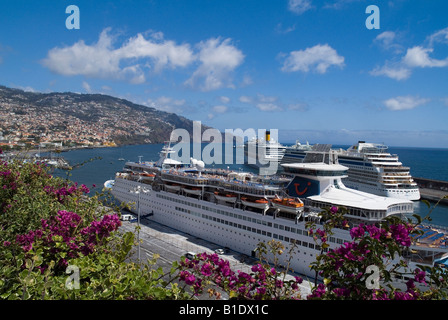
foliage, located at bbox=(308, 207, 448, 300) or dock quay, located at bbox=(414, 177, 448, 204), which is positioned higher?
foliage, located at bbox=(308, 207, 448, 300)

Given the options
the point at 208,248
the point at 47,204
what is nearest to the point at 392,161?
the point at 208,248

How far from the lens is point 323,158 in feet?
64.6

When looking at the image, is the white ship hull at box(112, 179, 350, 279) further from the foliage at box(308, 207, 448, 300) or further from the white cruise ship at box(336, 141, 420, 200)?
the white cruise ship at box(336, 141, 420, 200)

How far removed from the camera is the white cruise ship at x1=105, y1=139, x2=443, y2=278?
15297mm

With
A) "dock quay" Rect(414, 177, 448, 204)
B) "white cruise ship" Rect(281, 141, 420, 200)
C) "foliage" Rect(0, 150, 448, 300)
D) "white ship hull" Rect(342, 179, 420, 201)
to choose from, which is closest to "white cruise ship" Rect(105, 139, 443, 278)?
A: "foliage" Rect(0, 150, 448, 300)

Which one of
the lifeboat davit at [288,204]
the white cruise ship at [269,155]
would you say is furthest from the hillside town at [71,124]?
the lifeboat davit at [288,204]

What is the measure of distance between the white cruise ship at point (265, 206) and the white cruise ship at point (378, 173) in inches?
694

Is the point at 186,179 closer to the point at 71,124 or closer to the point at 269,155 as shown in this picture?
the point at 269,155

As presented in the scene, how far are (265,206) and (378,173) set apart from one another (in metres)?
25.7

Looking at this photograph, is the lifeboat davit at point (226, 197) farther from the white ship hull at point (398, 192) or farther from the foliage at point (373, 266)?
the white ship hull at point (398, 192)

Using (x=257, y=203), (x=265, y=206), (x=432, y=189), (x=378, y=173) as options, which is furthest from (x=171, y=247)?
(x=432, y=189)

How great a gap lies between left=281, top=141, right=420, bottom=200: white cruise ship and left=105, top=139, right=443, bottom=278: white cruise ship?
1762 cm

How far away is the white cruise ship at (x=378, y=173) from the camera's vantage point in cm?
3575
